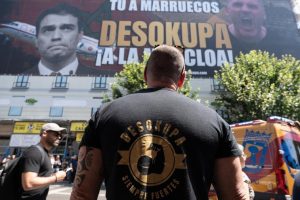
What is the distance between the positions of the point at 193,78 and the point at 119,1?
551 inches

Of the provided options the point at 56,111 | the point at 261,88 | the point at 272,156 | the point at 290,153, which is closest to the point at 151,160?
the point at 272,156

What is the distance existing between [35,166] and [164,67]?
2076mm

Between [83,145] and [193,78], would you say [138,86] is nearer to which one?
[193,78]

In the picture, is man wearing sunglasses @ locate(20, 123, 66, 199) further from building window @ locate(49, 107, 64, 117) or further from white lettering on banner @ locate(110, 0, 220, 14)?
white lettering on banner @ locate(110, 0, 220, 14)

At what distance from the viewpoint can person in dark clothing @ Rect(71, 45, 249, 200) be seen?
149 cm

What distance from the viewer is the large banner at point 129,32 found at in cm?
3044

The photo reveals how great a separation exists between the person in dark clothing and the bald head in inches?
3.9

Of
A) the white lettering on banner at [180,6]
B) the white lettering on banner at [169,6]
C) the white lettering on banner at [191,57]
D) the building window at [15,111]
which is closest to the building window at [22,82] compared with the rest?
the building window at [15,111]

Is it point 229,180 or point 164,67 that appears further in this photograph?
point 164,67

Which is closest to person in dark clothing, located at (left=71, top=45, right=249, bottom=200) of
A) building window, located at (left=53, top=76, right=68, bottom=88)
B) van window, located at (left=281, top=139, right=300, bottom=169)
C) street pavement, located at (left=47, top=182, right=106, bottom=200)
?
van window, located at (left=281, top=139, right=300, bottom=169)

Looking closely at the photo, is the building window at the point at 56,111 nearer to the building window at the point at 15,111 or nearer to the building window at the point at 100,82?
the building window at the point at 15,111

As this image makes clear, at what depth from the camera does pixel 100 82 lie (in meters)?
29.3

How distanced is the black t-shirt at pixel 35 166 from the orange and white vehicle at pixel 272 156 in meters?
4.85

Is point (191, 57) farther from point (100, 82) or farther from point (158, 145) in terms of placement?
point (158, 145)
